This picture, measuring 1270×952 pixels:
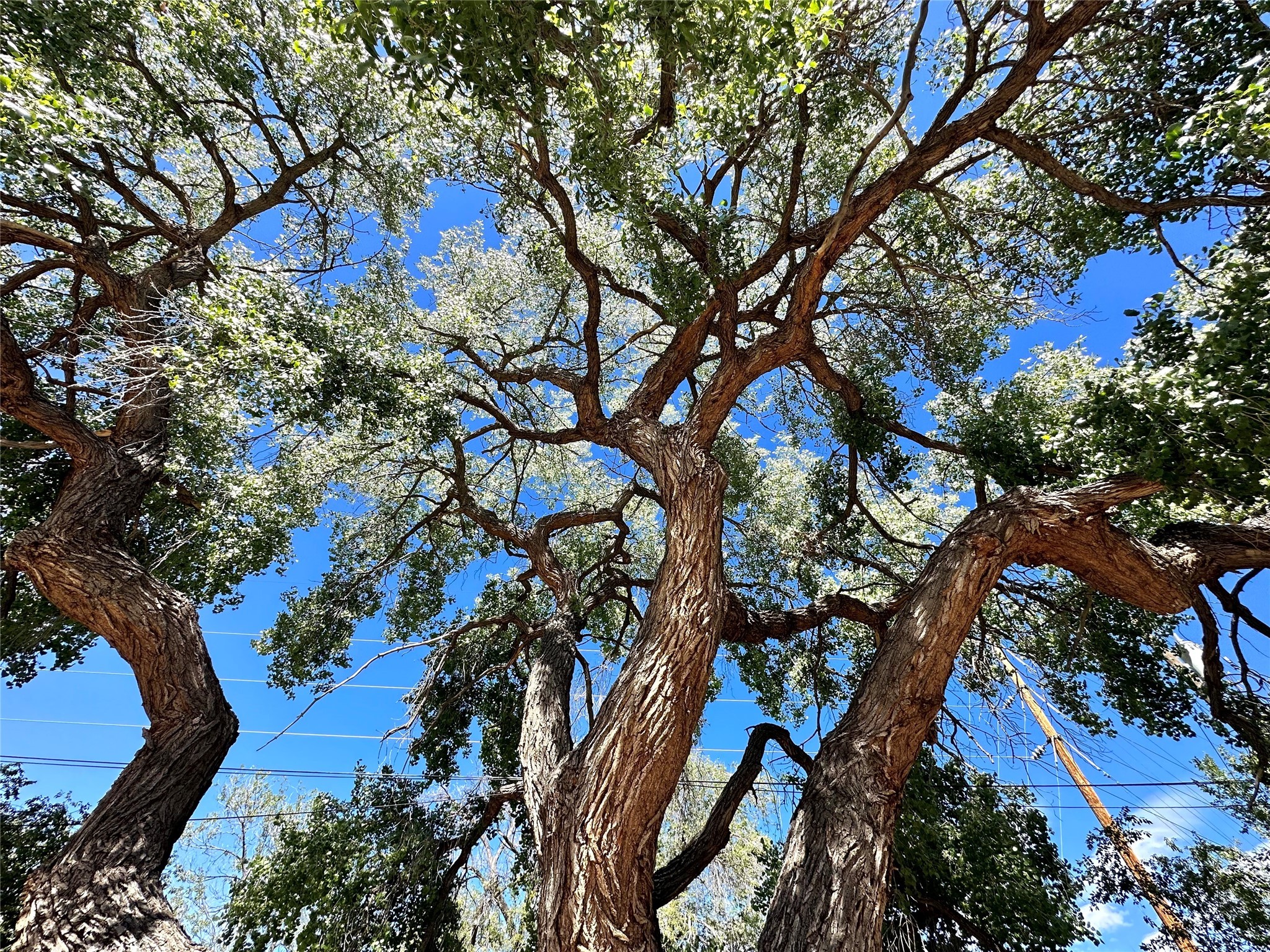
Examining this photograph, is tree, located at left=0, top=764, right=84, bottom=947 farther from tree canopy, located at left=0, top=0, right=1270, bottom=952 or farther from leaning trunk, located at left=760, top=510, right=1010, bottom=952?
leaning trunk, located at left=760, top=510, right=1010, bottom=952

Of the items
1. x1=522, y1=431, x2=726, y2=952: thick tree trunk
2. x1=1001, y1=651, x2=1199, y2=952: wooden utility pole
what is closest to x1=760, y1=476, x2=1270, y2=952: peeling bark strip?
x1=522, y1=431, x2=726, y2=952: thick tree trunk

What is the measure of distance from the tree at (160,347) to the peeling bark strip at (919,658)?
2.88 meters

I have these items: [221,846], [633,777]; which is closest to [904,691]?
[633,777]

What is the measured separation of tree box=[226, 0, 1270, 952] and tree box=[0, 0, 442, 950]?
1.22 m

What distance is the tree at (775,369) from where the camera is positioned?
2.68 meters

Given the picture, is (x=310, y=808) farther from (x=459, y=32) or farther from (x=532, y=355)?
(x=459, y=32)

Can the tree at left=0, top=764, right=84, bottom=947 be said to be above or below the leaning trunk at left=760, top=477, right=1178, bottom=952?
below

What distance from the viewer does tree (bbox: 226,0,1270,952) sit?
268 cm

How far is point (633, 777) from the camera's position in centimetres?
243

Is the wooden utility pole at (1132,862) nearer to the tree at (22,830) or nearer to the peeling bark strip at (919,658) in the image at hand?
the peeling bark strip at (919,658)

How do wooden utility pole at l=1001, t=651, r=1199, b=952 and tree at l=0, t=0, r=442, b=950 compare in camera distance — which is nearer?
tree at l=0, t=0, r=442, b=950

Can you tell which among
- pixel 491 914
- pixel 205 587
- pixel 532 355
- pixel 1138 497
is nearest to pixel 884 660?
pixel 1138 497

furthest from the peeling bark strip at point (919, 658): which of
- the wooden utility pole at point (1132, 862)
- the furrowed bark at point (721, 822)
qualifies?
the wooden utility pole at point (1132, 862)

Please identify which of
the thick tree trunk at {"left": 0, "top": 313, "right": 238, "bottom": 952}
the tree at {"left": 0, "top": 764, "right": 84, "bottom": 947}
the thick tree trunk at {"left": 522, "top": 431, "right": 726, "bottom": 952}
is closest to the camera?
the thick tree trunk at {"left": 522, "top": 431, "right": 726, "bottom": 952}
